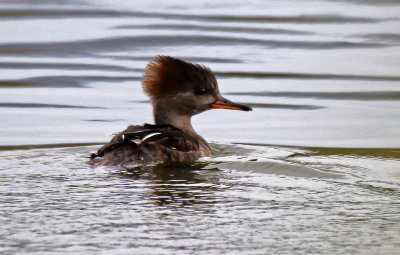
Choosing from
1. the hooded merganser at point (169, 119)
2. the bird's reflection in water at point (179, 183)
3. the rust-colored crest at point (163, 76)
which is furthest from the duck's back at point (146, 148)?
the rust-colored crest at point (163, 76)

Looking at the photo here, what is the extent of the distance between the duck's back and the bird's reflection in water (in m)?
0.12

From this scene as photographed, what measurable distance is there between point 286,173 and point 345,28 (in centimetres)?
896

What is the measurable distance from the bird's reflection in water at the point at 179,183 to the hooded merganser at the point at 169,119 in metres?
0.17

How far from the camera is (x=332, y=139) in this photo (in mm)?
9383

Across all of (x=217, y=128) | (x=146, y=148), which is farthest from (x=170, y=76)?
(x=217, y=128)

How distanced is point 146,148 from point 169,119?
109 centimetres

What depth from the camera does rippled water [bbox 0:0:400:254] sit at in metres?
Result: 5.11

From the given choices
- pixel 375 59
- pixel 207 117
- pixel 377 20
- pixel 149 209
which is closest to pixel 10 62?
pixel 207 117

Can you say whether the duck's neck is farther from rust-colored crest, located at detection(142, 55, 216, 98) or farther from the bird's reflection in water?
the bird's reflection in water

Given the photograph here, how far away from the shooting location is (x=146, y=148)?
720 cm

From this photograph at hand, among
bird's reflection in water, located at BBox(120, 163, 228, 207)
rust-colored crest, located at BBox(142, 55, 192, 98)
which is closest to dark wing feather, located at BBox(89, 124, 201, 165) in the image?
bird's reflection in water, located at BBox(120, 163, 228, 207)

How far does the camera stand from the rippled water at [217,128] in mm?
5113

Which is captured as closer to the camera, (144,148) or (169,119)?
(144,148)

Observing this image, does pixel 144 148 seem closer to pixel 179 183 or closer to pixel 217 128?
pixel 179 183
